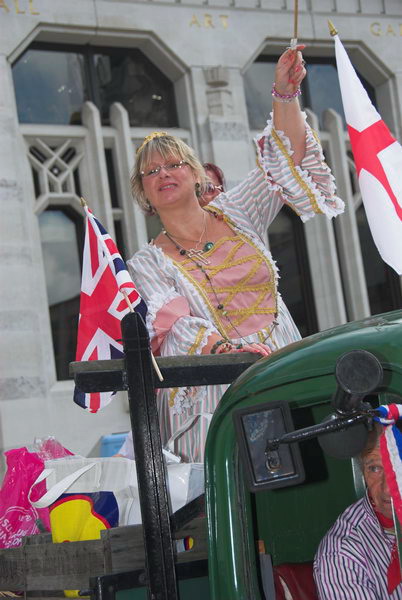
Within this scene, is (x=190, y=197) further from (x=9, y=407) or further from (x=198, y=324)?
(x=9, y=407)

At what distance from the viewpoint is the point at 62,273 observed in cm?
999

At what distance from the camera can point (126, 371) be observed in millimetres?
2473

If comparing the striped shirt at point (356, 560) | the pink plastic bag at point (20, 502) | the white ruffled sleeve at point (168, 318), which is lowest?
the striped shirt at point (356, 560)

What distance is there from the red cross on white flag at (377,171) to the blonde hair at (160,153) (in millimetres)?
605

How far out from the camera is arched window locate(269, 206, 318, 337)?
11016 mm

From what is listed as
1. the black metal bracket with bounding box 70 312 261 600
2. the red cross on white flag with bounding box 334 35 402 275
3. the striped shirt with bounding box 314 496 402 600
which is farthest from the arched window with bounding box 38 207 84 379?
the striped shirt with bounding box 314 496 402 600

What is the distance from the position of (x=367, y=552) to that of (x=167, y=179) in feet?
5.79

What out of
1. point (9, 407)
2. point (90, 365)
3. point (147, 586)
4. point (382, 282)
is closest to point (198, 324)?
point (90, 365)

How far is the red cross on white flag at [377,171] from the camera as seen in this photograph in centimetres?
351

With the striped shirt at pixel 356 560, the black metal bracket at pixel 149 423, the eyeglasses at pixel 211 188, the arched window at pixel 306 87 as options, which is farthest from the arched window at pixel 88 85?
the striped shirt at pixel 356 560

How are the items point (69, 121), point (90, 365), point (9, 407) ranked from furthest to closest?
point (69, 121) < point (9, 407) < point (90, 365)

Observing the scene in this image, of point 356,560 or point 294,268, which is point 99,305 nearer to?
point 356,560

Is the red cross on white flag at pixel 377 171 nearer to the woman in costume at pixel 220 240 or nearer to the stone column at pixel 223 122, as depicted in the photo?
the woman in costume at pixel 220 240

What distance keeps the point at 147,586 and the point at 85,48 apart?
28.9 feet
